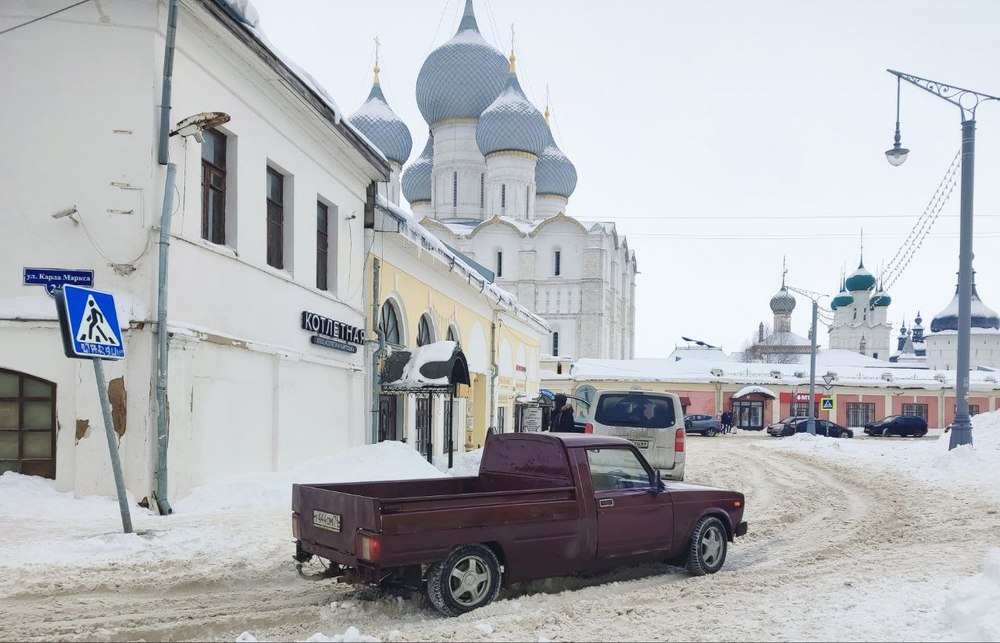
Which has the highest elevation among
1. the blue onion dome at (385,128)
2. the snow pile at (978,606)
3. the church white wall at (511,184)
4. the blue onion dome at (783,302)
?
the blue onion dome at (385,128)

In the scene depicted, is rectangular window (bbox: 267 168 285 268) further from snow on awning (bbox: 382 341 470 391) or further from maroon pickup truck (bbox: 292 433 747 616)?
maroon pickup truck (bbox: 292 433 747 616)

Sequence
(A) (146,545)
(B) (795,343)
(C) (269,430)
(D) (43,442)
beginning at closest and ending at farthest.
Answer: (A) (146,545) < (D) (43,442) < (C) (269,430) < (B) (795,343)

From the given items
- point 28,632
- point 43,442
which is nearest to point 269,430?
point 43,442

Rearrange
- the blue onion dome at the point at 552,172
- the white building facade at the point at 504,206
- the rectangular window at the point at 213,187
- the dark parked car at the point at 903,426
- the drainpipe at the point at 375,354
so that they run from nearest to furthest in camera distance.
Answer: the rectangular window at the point at 213,187 → the drainpipe at the point at 375,354 → the dark parked car at the point at 903,426 → the white building facade at the point at 504,206 → the blue onion dome at the point at 552,172

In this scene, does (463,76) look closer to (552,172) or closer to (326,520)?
(552,172)

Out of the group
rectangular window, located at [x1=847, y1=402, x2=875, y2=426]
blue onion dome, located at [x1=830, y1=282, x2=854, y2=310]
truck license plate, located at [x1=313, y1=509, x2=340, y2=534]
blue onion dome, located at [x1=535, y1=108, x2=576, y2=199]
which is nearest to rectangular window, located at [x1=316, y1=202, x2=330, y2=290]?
truck license plate, located at [x1=313, y1=509, x2=340, y2=534]

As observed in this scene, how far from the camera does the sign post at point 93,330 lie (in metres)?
7.30

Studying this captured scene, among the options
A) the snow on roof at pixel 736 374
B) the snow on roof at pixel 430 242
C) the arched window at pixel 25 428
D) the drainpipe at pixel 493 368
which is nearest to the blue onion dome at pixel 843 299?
the snow on roof at pixel 736 374

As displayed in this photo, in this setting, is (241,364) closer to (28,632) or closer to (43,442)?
(43,442)

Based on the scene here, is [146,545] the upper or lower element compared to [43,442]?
lower

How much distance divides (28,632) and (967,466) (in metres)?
16.5

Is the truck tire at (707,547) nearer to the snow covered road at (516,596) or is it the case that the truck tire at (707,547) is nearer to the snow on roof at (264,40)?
the snow covered road at (516,596)

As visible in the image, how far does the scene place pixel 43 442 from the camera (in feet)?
30.6

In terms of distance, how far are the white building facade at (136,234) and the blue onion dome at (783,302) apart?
87502 mm
